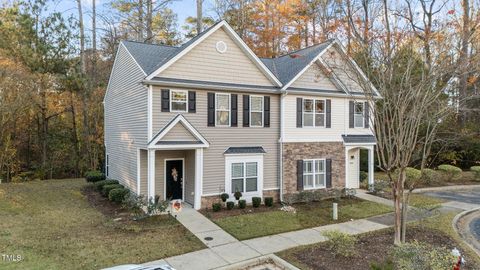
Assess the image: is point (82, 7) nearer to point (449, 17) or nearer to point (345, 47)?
point (345, 47)

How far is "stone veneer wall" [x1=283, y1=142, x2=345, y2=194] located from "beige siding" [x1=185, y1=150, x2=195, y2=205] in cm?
447

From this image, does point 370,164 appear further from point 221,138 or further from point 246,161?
point 221,138

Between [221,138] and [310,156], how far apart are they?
490 cm

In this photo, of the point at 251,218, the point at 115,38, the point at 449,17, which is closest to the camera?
the point at 449,17

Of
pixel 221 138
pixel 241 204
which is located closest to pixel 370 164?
pixel 241 204

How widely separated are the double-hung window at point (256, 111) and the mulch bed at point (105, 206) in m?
6.81

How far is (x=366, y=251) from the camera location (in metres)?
8.73

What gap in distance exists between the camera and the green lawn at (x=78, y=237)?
776cm

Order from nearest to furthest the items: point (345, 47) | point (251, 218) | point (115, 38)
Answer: point (251, 218) → point (345, 47) → point (115, 38)

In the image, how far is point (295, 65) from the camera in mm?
16312

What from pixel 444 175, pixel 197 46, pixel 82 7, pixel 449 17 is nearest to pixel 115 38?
pixel 82 7

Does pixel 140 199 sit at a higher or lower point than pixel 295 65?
lower

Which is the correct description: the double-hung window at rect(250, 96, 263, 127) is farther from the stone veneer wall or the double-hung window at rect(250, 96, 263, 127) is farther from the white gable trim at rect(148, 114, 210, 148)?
the white gable trim at rect(148, 114, 210, 148)

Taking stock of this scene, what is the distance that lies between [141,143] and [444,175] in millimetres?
20919
